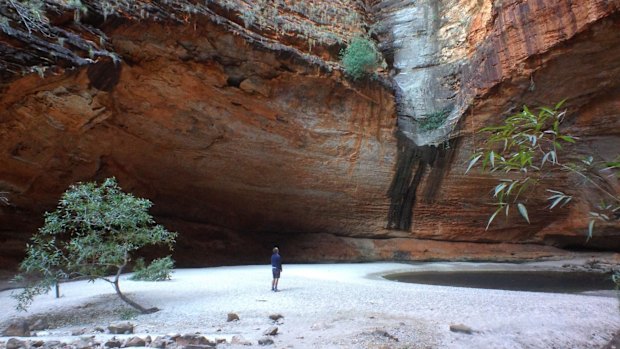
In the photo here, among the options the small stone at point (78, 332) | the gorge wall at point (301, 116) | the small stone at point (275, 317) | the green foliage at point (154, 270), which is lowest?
the small stone at point (78, 332)

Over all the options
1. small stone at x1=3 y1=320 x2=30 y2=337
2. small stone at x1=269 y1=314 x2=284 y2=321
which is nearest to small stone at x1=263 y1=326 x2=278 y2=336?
small stone at x1=269 y1=314 x2=284 y2=321

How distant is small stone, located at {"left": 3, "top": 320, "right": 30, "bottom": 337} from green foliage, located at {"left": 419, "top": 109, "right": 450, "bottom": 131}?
12121mm

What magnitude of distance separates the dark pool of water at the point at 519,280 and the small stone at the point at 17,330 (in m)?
8.13

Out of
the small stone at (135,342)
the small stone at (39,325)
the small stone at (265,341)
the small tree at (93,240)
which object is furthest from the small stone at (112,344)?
the small stone at (39,325)

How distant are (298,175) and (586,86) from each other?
9049mm

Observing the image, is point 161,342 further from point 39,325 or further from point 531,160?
point 531,160

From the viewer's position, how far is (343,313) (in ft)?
18.5

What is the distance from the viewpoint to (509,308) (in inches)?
243

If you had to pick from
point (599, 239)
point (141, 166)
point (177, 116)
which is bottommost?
point (599, 239)

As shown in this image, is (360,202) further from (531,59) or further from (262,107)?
(531,59)

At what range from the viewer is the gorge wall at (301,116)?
379 inches

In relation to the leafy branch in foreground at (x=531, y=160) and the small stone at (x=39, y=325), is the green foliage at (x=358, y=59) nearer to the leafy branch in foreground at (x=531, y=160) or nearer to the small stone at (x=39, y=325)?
the leafy branch in foreground at (x=531, y=160)

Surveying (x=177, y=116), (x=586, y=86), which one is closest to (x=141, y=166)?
(x=177, y=116)

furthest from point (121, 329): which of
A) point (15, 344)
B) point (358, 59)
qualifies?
point (358, 59)
